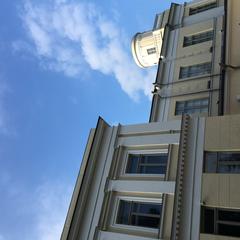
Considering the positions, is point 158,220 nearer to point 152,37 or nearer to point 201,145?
point 201,145

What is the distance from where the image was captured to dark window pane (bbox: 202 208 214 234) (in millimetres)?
A: 12887

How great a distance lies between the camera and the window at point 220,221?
12.5 metres

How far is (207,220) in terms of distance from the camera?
1309 centimetres

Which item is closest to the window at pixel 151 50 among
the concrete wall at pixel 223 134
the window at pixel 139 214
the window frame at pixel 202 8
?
the window frame at pixel 202 8

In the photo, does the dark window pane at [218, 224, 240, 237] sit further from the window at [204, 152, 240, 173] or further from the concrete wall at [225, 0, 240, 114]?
the concrete wall at [225, 0, 240, 114]

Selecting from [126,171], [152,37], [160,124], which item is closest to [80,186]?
[126,171]

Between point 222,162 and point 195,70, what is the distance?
10.2 metres

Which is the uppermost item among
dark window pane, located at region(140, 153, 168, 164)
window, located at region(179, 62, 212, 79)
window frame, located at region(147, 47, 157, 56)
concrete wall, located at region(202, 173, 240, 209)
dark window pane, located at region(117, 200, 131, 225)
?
window frame, located at region(147, 47, 157, 56)

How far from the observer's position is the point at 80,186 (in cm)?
1644

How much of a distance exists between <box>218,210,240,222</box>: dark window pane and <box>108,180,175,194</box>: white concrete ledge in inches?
86.6

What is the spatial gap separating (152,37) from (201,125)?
1634 centimetres

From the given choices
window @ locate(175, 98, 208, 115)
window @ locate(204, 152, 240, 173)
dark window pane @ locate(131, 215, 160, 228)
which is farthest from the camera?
window @ locate(175, 98, 208, 115)

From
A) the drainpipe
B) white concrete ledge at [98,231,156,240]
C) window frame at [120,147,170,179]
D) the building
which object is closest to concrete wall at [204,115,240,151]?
the building

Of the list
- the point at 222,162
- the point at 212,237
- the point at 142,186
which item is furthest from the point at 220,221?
the point at 142,186
